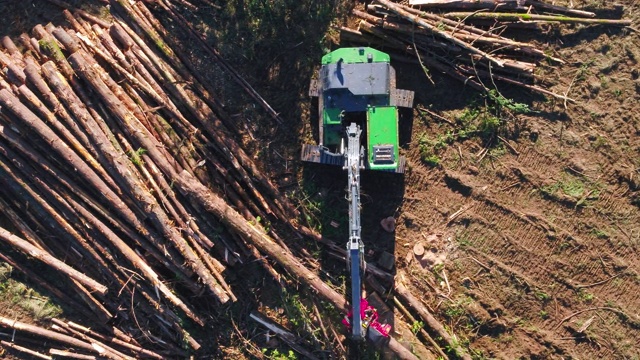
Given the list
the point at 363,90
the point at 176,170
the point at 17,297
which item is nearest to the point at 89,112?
the point at 176,170

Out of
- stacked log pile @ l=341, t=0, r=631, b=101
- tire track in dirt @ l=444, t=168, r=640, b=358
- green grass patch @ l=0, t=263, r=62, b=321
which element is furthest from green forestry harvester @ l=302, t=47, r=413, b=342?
green grass patch @ l=0, t=263, r=62, b=321

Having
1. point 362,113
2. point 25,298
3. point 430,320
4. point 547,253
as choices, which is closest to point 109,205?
point 25,298

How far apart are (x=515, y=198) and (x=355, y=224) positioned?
4.49 metres

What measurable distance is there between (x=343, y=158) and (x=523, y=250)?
4.87 meters

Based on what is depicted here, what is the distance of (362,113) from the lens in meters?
12.1

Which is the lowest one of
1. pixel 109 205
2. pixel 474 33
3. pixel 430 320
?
pixel 430 320

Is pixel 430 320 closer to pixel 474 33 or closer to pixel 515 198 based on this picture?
pixel 515 198

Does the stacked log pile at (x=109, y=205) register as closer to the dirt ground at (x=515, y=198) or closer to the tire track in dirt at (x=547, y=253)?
the dirt ground at (x=515, y=198)

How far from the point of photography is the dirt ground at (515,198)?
12094 mm

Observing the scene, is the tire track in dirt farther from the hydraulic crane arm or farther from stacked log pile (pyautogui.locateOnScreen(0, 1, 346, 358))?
stacked log pile (pyautogui.locateOnScreen(0, 1, 346, 358))

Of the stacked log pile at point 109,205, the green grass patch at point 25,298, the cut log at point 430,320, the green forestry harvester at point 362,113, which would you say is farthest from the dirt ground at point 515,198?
the green grass patch at point 25,298

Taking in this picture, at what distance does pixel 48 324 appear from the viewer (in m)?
11.7

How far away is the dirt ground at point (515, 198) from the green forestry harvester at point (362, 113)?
2.96 feet

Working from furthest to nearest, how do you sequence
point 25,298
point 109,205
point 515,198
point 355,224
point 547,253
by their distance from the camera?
point 515,198, point 547,253, point 25,298, point 109,205, point 355,224
